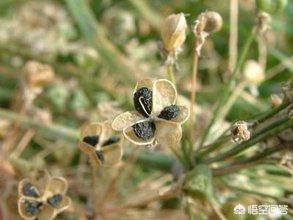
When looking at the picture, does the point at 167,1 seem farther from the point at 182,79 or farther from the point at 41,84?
the point at 41,84

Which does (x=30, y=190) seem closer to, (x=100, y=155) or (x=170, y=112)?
(x=100, y=155)

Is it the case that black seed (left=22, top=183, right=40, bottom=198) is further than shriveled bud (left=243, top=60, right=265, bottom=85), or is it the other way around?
shriveled bud (left=243, top=60, right=265, bottom=85)

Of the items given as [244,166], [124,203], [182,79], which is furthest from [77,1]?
[244,166]

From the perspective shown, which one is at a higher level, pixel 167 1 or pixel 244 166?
pixel 244 166

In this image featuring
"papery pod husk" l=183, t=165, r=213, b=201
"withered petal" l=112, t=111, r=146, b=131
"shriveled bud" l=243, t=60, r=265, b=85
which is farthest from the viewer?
"shriveled bud" l=243, t=60, r=265, b=85

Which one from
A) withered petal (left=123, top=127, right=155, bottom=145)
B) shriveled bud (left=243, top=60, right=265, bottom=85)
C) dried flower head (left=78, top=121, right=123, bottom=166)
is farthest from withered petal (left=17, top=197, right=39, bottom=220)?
shriveled bud (left=243, top=60, right=265, bottom=85)

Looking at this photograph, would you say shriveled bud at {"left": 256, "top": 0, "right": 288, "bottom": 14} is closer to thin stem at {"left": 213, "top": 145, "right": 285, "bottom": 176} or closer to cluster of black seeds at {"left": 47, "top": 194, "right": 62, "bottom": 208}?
thin stem at {"left": 213, "top": 145, "right": 285, "bottom": 176}
